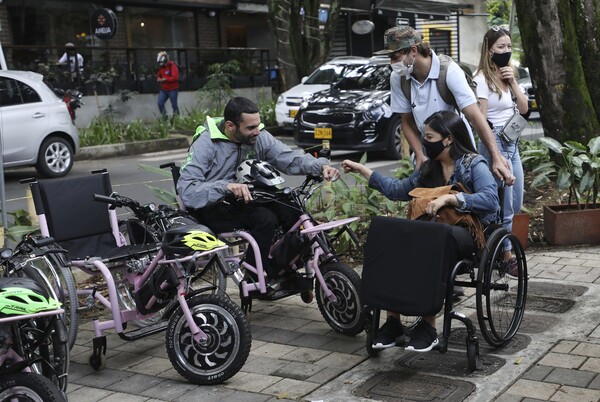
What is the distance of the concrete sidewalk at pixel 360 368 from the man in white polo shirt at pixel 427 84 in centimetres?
109

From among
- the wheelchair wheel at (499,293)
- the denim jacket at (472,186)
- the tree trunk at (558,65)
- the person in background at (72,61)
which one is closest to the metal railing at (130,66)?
the person in background at (72,61)

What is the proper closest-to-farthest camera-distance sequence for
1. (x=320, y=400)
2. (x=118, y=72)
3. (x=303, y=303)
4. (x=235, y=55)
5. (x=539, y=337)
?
(x=320, y=400), (x=539, y=337), (x=303, y=303), (x=118, y=72), (x=235, y=55)

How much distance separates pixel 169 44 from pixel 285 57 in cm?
530

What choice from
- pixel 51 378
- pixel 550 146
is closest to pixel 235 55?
pixel 550 146

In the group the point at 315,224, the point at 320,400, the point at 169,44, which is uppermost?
the point at 169,44

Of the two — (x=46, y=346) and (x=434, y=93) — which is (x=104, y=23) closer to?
(x=434, y=93)

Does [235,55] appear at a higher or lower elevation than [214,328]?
higher

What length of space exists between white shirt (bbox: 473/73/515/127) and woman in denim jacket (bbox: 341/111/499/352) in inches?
55.5

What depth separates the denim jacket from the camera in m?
5.18

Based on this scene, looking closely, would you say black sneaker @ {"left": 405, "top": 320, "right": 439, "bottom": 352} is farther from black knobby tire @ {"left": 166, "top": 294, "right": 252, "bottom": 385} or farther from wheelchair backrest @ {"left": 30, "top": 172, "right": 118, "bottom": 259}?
wheelchair backrest @ {"left": 30, "top": 172, "right": 118, "bottom": 259}

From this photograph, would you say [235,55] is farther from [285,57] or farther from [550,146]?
[550,146]

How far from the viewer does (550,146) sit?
8.27 meters

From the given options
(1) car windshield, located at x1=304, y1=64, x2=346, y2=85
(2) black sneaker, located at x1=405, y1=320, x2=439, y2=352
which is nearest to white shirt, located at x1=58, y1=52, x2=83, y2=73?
(1) car windshield, located at x1=304, y1=64, x2=346, y2=85

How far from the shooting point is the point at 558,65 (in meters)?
9.70
